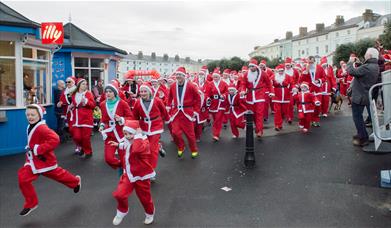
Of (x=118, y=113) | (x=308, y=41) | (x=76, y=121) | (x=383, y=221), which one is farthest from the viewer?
(x=308, y=41)

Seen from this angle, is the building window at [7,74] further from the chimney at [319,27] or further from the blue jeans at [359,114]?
the chimney at [319,27]

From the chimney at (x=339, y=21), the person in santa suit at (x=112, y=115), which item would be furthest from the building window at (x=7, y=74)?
the chimney at (x=339, y=21)

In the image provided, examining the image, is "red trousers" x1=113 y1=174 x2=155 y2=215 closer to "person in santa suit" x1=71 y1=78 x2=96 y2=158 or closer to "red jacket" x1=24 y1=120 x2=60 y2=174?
"red jacket" x1=24 y1=120 x2=60 y2=174

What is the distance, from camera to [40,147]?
5145mm

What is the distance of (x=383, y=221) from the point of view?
448 cm

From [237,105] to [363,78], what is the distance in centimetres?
342

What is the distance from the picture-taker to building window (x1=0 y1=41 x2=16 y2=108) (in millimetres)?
9633

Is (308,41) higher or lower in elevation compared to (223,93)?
higher

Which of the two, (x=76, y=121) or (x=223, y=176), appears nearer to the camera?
(x=223, y=176)

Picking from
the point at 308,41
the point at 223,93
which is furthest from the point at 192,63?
the point at 223,93

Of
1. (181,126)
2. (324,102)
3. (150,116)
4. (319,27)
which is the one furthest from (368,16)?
(150,116)

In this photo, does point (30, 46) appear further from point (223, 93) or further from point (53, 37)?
point (223, 93)

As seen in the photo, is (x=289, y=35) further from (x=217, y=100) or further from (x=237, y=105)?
(x=237, y=105)

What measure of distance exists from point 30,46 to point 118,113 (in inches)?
214
